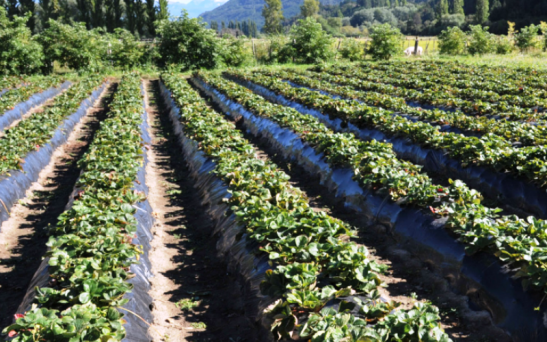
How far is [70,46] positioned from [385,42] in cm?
2406

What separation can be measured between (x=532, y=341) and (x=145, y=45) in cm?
3619

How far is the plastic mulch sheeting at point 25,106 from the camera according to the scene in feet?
51.4

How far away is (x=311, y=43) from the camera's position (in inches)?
1310

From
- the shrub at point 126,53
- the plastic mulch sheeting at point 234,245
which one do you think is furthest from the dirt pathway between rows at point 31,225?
the shrub at point 126,53

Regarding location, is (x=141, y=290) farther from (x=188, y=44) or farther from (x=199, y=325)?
(x=188, y=44)

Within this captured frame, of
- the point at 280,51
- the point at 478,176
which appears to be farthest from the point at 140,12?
the point at 478,176

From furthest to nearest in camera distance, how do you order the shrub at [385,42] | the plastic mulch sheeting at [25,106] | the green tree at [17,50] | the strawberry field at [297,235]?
the shrub at [385,42] → the green tree at [17,50] → the plastic mulch sheeting at [25,106] → the strawberry field at [297,235]

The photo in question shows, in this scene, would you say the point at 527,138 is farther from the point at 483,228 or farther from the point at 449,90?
the point at 449,90

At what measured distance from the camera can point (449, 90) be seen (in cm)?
1633

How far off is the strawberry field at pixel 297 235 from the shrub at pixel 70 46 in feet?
73.1

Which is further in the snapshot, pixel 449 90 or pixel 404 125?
pixel 449 90

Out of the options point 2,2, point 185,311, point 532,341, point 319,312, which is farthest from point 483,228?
point 2,2

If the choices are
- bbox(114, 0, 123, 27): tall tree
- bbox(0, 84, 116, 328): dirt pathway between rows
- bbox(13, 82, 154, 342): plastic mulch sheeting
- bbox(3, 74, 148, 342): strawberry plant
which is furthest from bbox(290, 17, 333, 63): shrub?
bbox(114, 0, 123, 27): tall tree

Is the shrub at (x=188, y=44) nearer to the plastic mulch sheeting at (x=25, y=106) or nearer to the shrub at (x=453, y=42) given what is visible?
the plastic mulch sheeting at (x=25, y=106)
